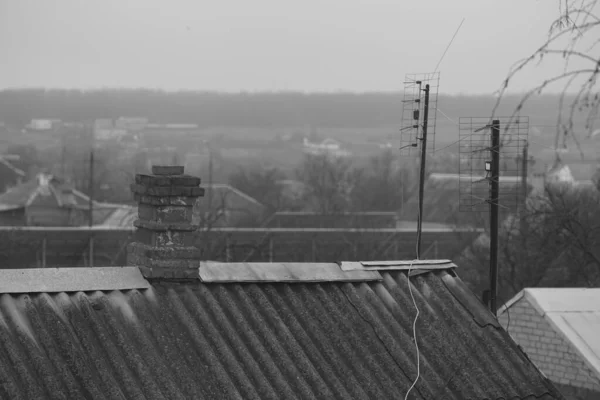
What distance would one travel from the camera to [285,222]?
77750mm

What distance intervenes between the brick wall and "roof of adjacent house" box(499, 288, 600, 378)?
184 millimetres

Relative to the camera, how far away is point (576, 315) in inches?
577

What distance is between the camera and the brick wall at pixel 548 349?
48.4 feet

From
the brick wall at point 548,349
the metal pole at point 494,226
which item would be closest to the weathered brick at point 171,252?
the metal pole at point 494,226

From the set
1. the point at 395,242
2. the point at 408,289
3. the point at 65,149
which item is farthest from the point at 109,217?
the point at 408,289

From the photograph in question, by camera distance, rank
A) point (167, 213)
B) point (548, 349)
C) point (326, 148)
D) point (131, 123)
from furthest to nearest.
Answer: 1. point (131, 123)
2. point (326, 148)
3. point (548, 349)
4. point (167, 213)

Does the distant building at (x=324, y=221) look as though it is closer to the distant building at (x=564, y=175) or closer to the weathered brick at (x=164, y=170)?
the distant building at (x=564, y=175)

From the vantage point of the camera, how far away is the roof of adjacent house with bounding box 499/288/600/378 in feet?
45.7

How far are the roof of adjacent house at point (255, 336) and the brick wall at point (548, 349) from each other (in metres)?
5.18

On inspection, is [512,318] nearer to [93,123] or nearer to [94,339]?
[94,339]

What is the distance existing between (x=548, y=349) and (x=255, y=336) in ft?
28.6

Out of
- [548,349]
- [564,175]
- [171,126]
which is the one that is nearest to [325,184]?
[171,126]

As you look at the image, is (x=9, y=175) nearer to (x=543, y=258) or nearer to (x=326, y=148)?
(x=326, y=148)

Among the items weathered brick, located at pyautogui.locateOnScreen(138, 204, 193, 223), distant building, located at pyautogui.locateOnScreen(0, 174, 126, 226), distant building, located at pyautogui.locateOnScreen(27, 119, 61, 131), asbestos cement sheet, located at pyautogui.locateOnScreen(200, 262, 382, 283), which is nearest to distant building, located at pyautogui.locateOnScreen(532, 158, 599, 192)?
asbestos cement sheet, located at pyautogui.locateOnScreen(200, 262, 382, 283)
